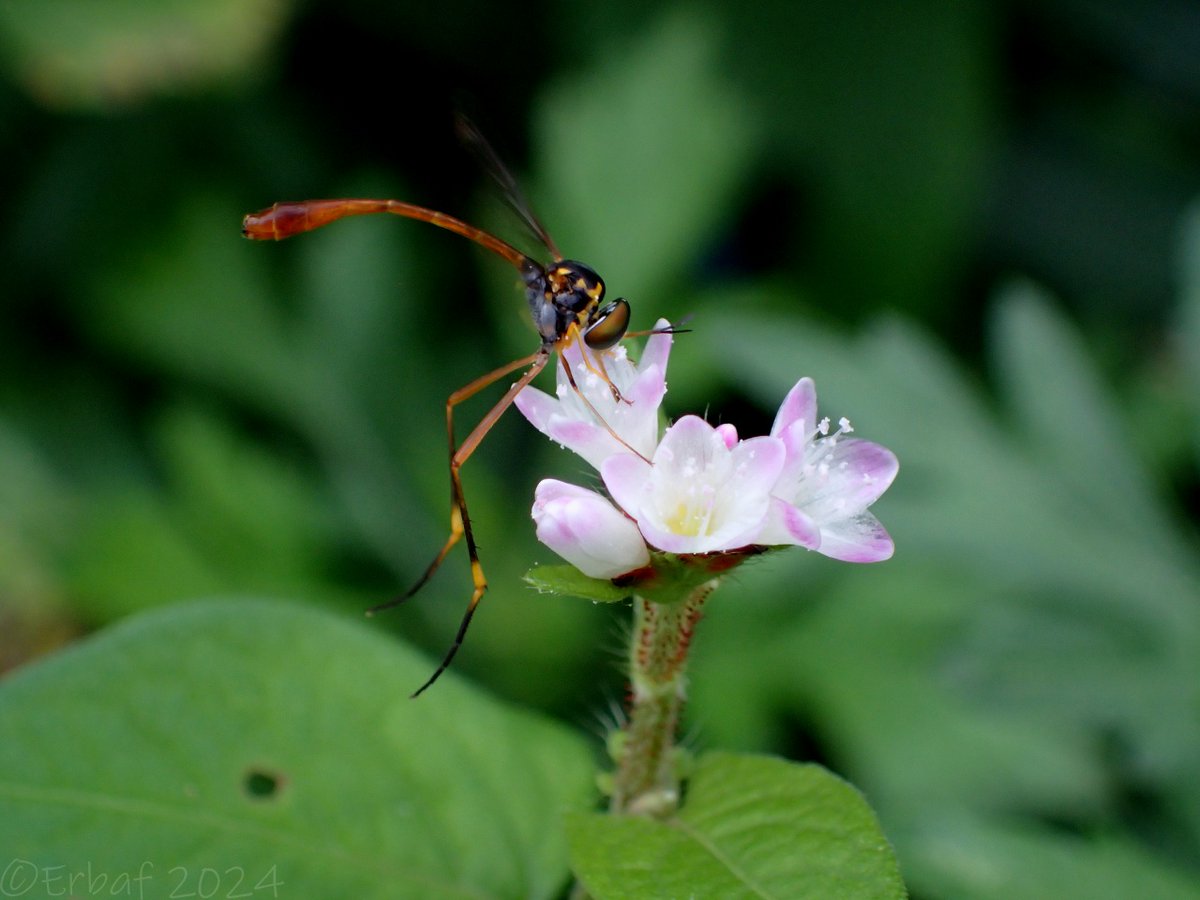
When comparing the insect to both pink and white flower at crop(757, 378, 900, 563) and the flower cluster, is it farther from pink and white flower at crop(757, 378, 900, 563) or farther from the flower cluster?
pink and white flower at crop(757, 378, 900, 563)

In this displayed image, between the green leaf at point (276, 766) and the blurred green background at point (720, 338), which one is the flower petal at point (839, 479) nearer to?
the green leaf at point (276, 766)

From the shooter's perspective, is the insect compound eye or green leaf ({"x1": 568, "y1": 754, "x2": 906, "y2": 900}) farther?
the insect compound eye

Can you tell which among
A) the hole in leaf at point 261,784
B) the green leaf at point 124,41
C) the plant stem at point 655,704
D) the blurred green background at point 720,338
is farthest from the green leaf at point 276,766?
the green leaf at point 124,41

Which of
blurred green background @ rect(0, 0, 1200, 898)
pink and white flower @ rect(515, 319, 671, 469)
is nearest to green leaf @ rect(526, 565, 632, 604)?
pink and white flower @ rect(515, 319, 671, 469)

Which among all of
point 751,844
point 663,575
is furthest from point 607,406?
point 751,844

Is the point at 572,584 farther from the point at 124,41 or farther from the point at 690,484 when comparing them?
the point at 124,41

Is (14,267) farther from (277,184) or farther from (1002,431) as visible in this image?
(1002,431)

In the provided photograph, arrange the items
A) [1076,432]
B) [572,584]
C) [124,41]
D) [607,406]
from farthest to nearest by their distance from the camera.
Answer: [124,41], [1076,432], [607,406], [572,584]
